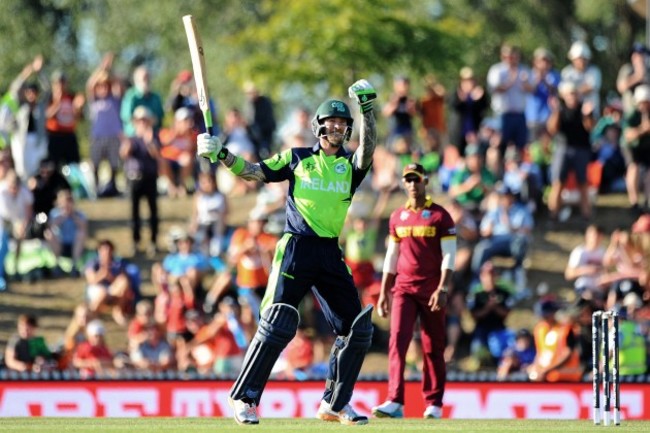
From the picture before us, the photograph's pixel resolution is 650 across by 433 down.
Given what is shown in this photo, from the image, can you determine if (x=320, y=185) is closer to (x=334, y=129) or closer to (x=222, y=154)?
(x=334, y=129)

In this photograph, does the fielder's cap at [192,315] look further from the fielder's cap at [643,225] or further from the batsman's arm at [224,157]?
the batsman's arm at [224,157]

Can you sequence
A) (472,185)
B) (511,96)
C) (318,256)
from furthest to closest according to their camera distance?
(511,96) → (472,185) → (318,256)

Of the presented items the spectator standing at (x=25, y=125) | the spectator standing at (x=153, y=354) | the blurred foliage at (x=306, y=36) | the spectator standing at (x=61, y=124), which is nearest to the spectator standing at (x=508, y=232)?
the spectator standing at (x=153, y=354)

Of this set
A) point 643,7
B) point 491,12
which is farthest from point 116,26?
point 643,7

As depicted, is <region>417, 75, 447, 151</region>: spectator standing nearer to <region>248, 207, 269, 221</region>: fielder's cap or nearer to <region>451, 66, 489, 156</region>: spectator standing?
<region>451, 66, 489, 156</region>: spectator standing

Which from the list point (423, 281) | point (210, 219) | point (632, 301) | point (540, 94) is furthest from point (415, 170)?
point (540, 94)

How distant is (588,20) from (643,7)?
17.3 meters

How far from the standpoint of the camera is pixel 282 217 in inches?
901

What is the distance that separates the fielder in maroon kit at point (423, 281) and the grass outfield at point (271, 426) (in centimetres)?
85

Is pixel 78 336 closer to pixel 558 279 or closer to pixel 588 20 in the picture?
pixel 558 279

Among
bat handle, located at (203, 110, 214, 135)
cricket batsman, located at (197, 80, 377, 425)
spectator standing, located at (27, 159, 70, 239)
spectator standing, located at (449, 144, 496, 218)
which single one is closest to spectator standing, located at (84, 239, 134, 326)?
spectator standing, located at (27, 159, 70, 239)

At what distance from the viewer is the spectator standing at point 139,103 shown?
24.0m

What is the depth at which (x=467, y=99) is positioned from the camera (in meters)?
24.6

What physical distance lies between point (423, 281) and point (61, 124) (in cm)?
1132
